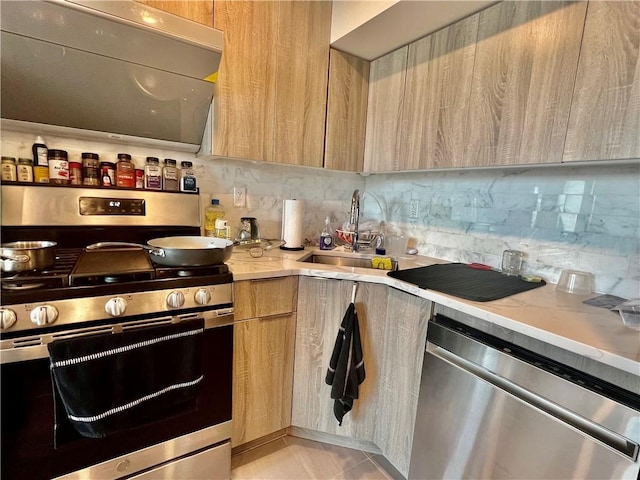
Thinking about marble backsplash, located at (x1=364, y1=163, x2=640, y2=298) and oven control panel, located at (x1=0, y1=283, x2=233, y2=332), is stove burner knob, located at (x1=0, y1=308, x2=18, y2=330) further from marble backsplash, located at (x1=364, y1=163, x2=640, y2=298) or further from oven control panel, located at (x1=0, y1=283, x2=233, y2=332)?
marble backsplash, located at (x1=364, y1=163, x2=640, y2=298)

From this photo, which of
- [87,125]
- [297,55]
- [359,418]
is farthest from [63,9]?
[359,418]

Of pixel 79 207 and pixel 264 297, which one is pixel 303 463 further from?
pixel 79 207

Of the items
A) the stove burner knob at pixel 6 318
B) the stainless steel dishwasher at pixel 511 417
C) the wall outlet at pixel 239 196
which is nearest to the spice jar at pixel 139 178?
the wall outlet at pixel 239 196

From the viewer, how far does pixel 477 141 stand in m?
1.34

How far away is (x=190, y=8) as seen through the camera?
1304 millimetres

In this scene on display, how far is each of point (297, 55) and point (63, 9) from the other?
3.16 ft

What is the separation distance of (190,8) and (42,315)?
1288 mm

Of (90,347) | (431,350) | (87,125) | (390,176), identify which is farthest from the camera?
(390,176)

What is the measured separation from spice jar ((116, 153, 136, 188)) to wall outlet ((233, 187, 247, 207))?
0.52 metres

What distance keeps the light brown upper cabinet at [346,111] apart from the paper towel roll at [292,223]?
11.8 inches

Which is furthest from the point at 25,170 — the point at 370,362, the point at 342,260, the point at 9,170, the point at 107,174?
the point at 370,362

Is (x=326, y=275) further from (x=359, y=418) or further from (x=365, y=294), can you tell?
(x=359, y=418)

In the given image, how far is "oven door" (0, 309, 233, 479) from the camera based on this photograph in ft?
2.98

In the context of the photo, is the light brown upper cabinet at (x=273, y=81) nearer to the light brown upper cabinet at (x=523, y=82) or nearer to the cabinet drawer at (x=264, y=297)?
the cabinet drawer at (x=264, y=297)
